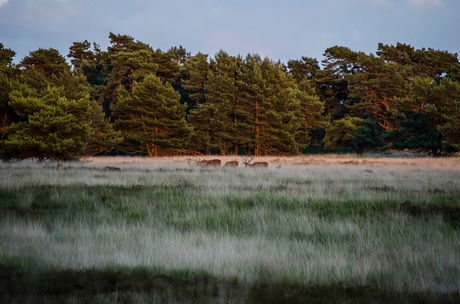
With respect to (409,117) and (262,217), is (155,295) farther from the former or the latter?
(409,117)

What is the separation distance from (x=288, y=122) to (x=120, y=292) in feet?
142

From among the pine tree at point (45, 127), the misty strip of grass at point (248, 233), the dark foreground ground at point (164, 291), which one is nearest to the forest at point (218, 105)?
the pine tree at point (45, 127)

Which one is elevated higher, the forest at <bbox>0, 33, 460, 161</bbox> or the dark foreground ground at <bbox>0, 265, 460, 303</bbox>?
the forest at <bbox>0, 33, 460, 161</bbox>

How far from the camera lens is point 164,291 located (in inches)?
162

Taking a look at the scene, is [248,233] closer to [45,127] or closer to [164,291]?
[164,291]

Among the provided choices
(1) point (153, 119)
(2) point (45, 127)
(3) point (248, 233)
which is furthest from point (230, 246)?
(1) point (153, 119)

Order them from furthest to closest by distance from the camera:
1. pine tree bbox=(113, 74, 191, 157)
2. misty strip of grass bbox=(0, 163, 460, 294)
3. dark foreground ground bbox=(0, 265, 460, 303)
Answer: pine tree bbox=(113, 74, 191, 157) < misty strip of grass bbox=(0, 163, 460, 294) < dark foreground ground bbox=(0, 265, 460, 303)

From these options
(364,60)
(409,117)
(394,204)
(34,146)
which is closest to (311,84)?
(364,60)

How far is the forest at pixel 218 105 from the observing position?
26.7 m

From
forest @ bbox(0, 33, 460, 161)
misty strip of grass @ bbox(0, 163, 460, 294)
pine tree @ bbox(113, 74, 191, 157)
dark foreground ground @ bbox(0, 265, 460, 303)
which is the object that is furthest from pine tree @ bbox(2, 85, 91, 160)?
dark foreground ground @ bbox(0, 265, 460, 303)

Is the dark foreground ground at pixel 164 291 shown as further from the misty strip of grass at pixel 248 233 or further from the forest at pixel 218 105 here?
the forest at pixel 218 105

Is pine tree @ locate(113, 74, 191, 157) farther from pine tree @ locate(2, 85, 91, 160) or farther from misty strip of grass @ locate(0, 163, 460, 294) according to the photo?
misty strip of grass @ locate(0, 163, 460, 294)

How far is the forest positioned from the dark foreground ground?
2234cm

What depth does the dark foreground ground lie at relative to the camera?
3859 millimetres
